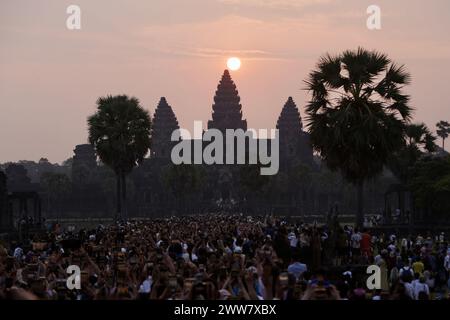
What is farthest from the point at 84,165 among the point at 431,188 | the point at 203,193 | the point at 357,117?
the point at 357,117

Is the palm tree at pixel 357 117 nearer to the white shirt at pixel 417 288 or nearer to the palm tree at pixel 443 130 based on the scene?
the white shirt at pixel 417 288

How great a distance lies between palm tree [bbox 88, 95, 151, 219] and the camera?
77.9 m

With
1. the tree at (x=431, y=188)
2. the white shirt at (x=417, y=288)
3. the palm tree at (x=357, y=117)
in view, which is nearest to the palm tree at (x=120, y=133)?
the tree at (x=431, y=188)

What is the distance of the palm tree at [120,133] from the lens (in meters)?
77.9

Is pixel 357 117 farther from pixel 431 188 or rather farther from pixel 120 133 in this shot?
pixel 120 133

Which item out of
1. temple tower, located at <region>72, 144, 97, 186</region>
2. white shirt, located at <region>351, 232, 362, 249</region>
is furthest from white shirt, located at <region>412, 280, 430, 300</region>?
temple tower, located at <region>72, 144, 97, 186</region>

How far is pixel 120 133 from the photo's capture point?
78.5m

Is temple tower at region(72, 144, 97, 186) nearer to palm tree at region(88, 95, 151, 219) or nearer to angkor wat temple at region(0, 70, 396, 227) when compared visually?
angkor wat temple at region(0, 70, 396, 227)

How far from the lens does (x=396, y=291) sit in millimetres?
16297

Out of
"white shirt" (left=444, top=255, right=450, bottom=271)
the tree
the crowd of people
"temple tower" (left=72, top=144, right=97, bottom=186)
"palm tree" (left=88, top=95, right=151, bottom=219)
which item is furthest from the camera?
"temple tower" (left=72, top=144, right=97, bottom=186)
